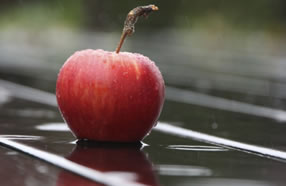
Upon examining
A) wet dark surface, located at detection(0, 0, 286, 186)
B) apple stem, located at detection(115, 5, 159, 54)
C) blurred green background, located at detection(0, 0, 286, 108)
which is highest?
apple stem, located at detection(115, 5, 159, 54)

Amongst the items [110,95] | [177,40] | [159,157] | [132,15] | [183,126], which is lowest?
[177,40]

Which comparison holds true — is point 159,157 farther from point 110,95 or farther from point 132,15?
point 132,15

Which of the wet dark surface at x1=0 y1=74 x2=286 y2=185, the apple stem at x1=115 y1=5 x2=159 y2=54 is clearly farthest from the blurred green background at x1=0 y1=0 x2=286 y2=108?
the apple stem at x1=115 y1=5 x2=159 y2=54

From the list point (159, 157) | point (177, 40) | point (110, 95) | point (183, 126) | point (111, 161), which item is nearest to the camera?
point (111, 161)

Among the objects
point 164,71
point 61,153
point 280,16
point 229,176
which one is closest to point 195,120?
point 61,153

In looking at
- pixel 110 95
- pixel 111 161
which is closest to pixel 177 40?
pixel 110 95

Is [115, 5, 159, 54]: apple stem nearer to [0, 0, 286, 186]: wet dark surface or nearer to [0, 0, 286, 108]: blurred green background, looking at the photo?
[0, 0, 286, 186]: wet dark surface

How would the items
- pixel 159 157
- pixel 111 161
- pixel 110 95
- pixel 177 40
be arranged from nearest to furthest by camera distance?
pixel 111 161
pixel 159 157
pixel 110 95
pixel 177 40
